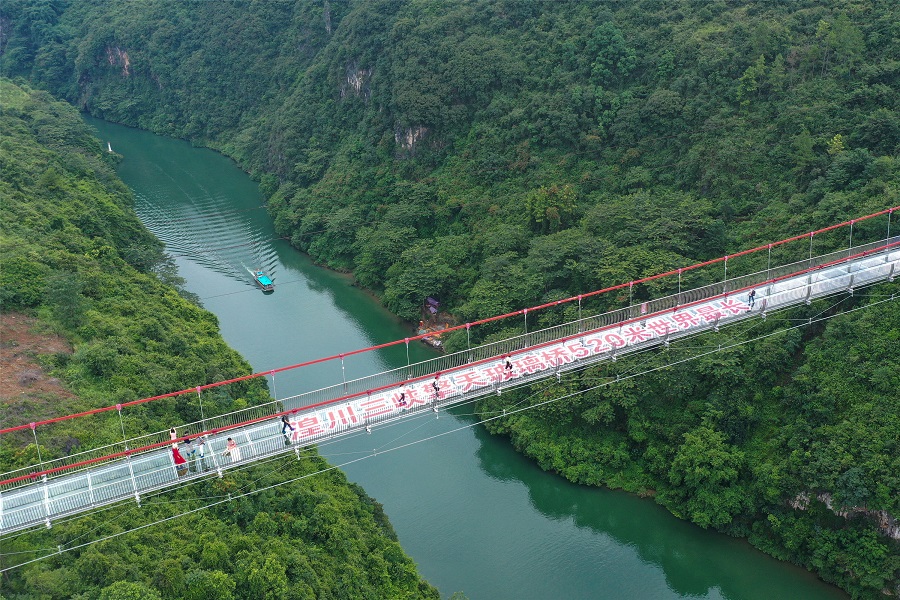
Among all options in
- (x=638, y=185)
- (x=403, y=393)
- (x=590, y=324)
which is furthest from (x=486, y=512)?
(x=638, y=185)

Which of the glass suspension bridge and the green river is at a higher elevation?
the glass suspension bridge

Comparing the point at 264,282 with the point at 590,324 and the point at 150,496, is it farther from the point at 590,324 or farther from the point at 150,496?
the point at 150,496

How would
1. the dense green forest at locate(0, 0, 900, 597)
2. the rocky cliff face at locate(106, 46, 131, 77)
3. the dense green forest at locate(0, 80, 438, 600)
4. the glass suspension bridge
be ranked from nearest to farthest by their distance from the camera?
the dense green forest at locate(0, 80, 438, 600) → the glass suspension bridge → the dense green forest at locate(0, 0, 900, 597) → the rocky cliff face at locate(106, 46, 131, 77)

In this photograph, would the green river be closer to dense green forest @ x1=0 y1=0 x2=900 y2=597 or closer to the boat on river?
dense green forest @ x1=0 y1=0 x2=900 y2=597

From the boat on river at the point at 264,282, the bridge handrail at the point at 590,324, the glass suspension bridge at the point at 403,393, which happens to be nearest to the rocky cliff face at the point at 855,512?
the glass suspension bridge at the point at 403,393

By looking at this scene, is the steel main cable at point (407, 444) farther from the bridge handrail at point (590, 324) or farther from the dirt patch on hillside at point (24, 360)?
the dirt patch on hillside at point (24, 360)

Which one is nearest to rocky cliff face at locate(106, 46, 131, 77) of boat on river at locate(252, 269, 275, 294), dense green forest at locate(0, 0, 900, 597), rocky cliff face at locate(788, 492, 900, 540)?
dense green forest at locate(0, 0, 900, 597)
